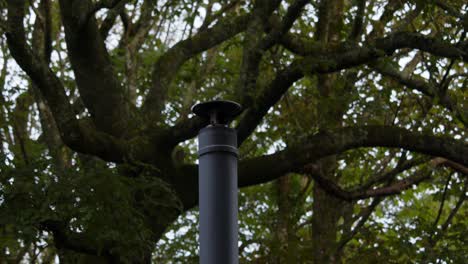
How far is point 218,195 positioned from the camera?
15.1 ft

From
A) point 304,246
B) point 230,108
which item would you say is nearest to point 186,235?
point 304,246

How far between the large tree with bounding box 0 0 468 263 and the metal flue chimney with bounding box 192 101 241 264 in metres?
3.56

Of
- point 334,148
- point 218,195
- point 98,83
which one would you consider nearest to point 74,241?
point 98,83

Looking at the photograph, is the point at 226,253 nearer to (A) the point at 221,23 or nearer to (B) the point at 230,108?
(B) the point at 230,108

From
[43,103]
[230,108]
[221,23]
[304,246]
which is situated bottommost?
[230,108]

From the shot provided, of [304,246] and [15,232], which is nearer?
[15,232]

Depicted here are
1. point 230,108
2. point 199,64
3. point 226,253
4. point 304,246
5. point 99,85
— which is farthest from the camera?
point 199,64

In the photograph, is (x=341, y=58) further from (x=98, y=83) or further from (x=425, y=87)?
(x=98, y=83)

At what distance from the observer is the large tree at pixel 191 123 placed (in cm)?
841

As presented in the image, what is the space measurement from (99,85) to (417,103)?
531 cm

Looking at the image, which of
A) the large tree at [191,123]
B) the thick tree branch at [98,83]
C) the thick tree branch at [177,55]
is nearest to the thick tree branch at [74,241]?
the large tree at [191,123]

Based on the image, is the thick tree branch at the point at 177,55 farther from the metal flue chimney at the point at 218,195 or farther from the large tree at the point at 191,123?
the metal flue chimney at the point at 218,195

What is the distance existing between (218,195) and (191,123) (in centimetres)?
451

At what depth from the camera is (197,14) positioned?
1305 cm
